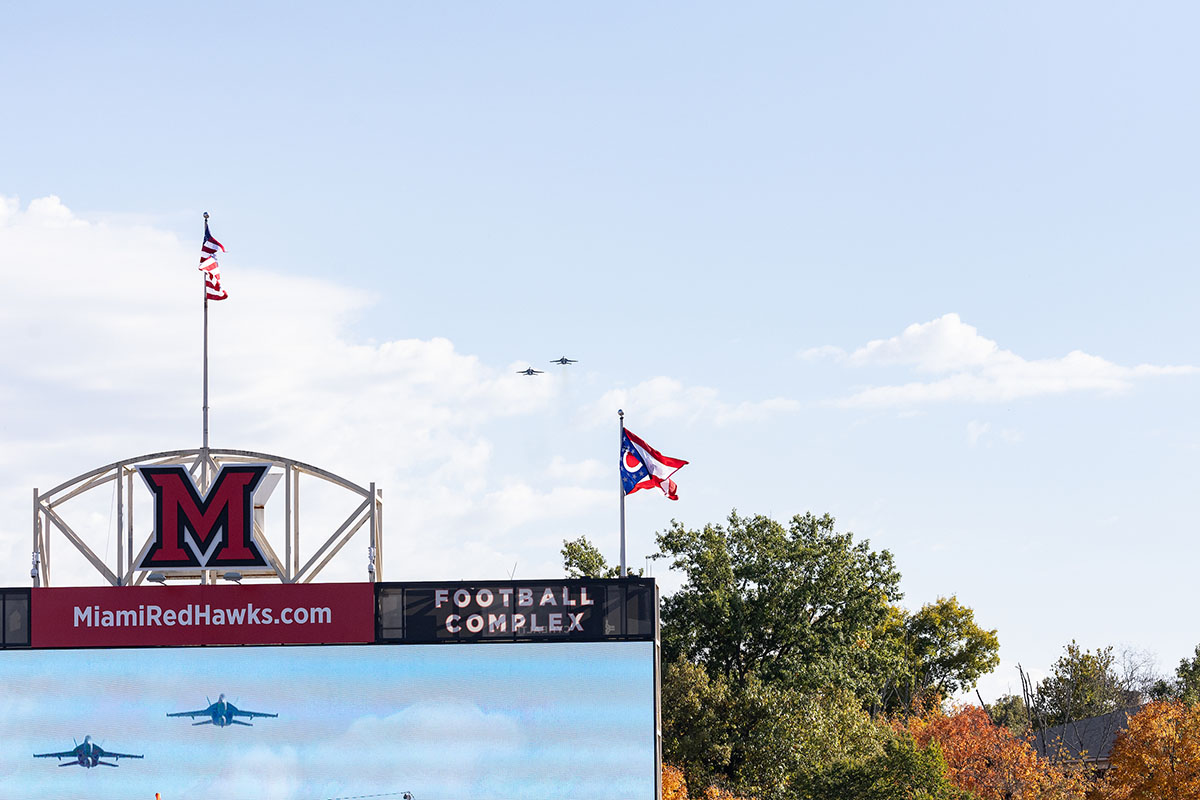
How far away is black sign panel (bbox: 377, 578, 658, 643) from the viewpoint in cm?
3256

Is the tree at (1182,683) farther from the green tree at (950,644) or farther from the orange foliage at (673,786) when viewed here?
the orange foliage at (673,786)

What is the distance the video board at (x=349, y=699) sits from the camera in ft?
105

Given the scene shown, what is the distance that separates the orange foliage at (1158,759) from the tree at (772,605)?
42.2 feet

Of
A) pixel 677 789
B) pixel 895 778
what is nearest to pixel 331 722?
pixel 895 778

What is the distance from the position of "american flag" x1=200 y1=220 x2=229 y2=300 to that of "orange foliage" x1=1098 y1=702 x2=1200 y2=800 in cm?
3749

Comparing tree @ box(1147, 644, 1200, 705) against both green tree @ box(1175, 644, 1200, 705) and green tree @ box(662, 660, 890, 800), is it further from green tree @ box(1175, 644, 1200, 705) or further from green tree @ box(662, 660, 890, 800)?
green tree @ box(662, 660, 890, 800)

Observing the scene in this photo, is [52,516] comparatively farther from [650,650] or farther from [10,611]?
[650,650]

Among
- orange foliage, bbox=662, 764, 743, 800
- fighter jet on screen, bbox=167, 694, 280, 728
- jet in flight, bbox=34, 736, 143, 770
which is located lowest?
orange foliage, bbox=662, 764, 743, 800

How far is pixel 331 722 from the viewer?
3241cm

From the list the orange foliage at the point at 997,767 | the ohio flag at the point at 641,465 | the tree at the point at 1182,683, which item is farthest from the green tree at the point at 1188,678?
the ohio flag at the point at 641,465

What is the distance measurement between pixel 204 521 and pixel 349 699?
5707 mm

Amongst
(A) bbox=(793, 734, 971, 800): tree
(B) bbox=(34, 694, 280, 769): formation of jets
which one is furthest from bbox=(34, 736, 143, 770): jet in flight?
(A) bbox=(793, 734, 971, 800): tree

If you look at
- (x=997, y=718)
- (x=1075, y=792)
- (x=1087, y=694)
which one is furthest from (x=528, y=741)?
(x=997, y=718)

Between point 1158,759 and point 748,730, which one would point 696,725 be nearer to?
point 748,730
